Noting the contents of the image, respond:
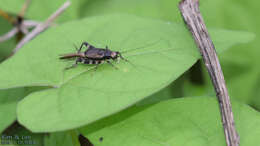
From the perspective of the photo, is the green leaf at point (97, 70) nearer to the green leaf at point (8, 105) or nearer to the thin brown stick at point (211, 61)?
the thin brown stick at point (211, 61)

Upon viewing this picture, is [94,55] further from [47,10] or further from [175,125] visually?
[47,10]

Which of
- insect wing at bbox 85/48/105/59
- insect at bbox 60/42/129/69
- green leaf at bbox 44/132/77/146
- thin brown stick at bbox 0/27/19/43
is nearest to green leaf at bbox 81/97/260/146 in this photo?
green leaf at bbox 44/132/77/146

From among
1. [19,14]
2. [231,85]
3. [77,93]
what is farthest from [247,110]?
[19,14]

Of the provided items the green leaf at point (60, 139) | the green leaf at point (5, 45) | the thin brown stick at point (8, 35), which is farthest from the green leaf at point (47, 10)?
the green leaf at point (60, 139)

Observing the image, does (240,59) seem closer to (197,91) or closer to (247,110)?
(197,91)

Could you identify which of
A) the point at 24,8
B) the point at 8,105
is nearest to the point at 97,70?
the point at 8,105

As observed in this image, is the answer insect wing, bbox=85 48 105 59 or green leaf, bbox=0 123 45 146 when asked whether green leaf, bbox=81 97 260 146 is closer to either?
insect wing, bbox=85 48 105 59
